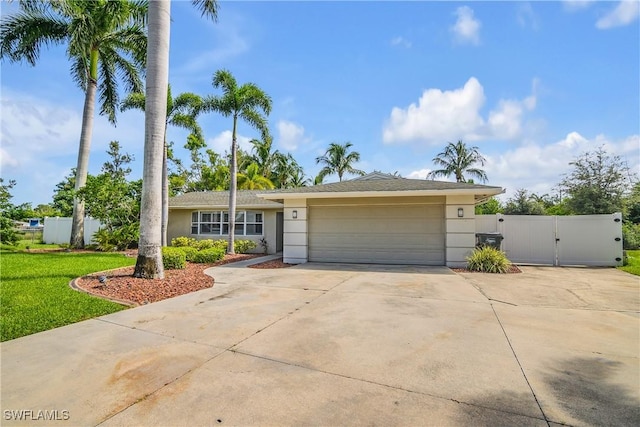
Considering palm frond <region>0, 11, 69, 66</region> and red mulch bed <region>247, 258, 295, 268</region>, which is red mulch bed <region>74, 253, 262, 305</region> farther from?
palm frond <region>0, 11, 69, 66</region>

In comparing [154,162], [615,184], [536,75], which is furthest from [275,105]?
[615,184]

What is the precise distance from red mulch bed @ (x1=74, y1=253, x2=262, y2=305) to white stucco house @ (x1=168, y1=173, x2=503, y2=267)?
4.76m

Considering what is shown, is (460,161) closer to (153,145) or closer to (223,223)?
(223,223)

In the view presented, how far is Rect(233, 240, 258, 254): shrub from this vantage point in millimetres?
15678

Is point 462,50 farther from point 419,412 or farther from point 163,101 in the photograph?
point 419,412

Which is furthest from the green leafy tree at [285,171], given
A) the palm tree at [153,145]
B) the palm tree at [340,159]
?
the palm tree at [153,145]

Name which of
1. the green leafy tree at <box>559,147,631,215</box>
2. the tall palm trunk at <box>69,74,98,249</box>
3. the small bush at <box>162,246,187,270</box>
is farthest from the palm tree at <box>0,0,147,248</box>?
the green leafy tree at <box>559,147,631,215</box>

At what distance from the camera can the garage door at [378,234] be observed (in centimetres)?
1187

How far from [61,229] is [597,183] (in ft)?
103

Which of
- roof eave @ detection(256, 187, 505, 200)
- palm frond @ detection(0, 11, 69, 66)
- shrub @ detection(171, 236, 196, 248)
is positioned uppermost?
palm frond @ detection(0, 11, 69, 66)

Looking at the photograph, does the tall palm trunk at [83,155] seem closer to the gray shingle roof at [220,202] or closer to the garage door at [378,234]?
the gray shingle roof at [220,202]

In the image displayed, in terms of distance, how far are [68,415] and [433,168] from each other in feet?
98.0

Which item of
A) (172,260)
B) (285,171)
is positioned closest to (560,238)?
(172,260)

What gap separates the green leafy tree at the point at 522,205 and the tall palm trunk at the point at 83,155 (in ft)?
84.2
